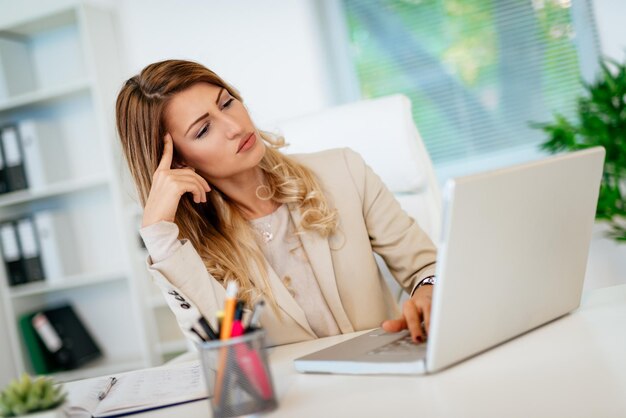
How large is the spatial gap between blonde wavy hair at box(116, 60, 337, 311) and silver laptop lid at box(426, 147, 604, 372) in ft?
2.17

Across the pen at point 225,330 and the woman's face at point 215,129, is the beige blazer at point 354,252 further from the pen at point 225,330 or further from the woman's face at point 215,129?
the pen at point 225,330

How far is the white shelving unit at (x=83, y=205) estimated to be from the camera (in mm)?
3346

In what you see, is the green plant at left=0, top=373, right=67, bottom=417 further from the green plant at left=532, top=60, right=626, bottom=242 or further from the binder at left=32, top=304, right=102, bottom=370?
the binder at left=32, top=304, right=102, bottom=370

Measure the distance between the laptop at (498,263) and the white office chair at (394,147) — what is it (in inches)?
29.2

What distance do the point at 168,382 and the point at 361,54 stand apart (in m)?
2.87

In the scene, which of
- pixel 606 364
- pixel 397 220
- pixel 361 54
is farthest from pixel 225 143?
pixel 361 54

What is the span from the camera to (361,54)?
3.63 meters

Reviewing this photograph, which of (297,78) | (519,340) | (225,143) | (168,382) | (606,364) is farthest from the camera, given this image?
(297,78)

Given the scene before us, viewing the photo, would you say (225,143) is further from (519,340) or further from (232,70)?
(232,70)

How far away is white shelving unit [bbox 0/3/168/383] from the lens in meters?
3.35

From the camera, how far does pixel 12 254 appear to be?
3.34m

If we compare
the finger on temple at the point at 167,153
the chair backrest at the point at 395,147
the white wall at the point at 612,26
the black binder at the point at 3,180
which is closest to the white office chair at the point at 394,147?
the chair backrest at the point at 395,147

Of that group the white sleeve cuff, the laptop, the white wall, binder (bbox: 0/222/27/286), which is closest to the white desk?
the laptop

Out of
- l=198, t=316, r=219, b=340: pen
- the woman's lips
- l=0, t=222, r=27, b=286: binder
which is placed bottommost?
l=0, t=222, r=27, b=286: binder
